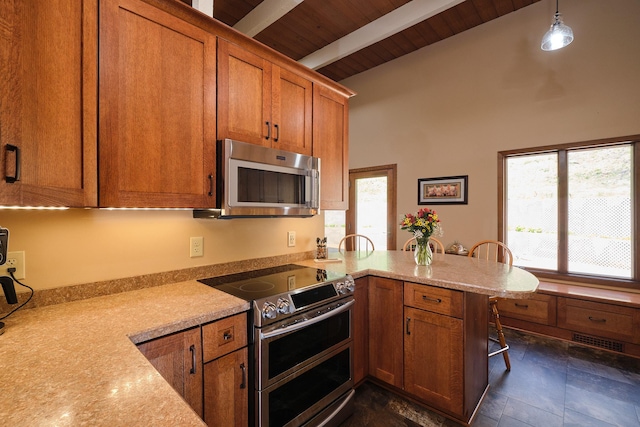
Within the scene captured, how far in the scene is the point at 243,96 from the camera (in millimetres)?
1725

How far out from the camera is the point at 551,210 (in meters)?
3.29

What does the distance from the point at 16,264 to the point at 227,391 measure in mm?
1074

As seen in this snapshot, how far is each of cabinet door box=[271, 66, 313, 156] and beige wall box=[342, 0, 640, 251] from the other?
259 centimetres

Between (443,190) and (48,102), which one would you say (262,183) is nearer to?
(48,102)

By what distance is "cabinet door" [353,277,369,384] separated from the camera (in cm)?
200

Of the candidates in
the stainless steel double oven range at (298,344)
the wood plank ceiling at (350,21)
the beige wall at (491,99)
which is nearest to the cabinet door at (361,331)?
the stainless steel double oven range at (298,344)

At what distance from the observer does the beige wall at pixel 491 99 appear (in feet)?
9.49

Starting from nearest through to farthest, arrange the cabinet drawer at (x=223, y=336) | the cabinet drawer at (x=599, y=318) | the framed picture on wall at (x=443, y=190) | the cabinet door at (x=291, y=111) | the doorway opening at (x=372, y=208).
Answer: the cabinet drawer at (x=223, y=336) < the cabinet door at (x=291, y=111) < the cabinet drawer at (x=599, y=318) < the framed picture on wall at (x=443, y=190) < the doorway opening at (x=372, y=208)

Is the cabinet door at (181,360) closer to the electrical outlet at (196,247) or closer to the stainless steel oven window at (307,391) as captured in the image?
the stainless steel oven window at (307,391)

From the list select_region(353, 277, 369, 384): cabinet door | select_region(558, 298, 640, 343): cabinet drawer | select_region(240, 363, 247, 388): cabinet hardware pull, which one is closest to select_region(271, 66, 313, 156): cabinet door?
select_region(353, 277, 369, 384): cabinet door

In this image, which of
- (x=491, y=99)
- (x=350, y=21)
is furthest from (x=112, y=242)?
(x=491, y=99)

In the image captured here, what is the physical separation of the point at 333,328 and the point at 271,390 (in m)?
0.49

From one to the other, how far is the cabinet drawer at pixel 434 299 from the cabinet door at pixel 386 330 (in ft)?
0.26

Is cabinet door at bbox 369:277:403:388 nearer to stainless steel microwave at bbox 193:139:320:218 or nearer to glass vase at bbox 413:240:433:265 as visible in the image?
glass vase at bbox 413:240:433:265
